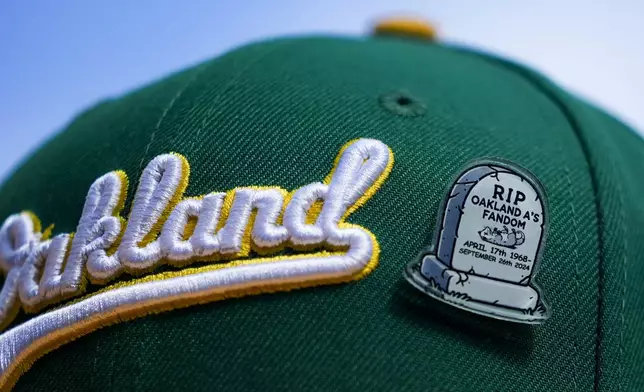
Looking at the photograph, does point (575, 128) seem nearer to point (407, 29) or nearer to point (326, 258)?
point (326, 258)

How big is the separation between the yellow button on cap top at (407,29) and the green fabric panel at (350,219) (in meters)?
0.53

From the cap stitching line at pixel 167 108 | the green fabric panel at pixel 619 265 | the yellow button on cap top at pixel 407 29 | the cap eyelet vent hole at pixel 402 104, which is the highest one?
the cap eyelet vent hole at pixel 402 104

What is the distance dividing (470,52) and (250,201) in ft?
2.33

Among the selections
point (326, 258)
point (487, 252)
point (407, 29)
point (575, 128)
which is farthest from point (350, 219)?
point (407, 29)

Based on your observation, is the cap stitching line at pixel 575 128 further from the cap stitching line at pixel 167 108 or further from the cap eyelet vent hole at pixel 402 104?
the cap stitching line at pixel 167 108

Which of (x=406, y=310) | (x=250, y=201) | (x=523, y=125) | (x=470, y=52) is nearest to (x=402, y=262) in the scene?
(x=406, y=310)

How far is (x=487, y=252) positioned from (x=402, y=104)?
0.25 meters

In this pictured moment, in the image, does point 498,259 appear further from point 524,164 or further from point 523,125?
point 523,125

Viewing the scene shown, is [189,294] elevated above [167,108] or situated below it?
below

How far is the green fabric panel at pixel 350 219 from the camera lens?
89cm

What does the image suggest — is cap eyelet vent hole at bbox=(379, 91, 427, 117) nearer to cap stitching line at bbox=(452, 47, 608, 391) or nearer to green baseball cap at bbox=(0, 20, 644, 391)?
green baseball cap at bbox=(0, 20, 644, 391)

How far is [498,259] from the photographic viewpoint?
3.01 feet

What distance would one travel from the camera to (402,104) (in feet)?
3.47

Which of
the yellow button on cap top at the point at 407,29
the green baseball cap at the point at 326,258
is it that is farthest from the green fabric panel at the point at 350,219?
the yellow button on cap top at the point at 407,29
